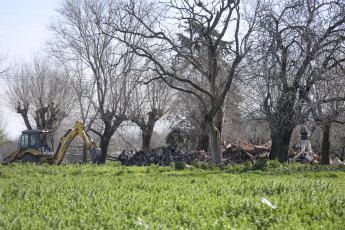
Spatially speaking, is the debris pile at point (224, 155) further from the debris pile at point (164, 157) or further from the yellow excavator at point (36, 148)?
the yellow excavator at point (36, 148)

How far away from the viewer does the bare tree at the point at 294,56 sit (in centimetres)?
1553

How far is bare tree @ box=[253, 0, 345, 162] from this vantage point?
15.5m

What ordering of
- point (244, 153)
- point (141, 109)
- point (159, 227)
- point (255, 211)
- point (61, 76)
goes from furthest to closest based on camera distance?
point (61, 76), point (141, 109), point (244, 153), point (255, 211), point (159, 227)

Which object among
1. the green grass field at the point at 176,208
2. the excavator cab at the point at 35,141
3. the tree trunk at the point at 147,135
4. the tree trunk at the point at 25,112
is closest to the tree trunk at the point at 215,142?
the green grass field at the point at 176,208

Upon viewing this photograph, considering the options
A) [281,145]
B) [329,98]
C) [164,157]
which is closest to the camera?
[329,98]

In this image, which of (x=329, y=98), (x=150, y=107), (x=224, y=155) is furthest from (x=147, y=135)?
(x=329, y=98)

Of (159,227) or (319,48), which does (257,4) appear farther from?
(159,227)

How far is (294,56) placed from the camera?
16672 mm

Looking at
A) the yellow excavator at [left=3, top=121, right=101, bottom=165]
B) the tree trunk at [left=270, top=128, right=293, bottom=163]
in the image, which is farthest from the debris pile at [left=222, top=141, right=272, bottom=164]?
the yellow excavator at [left=3, top=121, right=101, bottom=165]

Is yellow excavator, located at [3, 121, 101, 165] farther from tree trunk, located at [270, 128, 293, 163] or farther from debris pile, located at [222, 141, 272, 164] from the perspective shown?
tree trunk, located at [270, 128, 293, 163]

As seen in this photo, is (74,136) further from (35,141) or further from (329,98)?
(329,98)

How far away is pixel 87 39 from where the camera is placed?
3048 cm

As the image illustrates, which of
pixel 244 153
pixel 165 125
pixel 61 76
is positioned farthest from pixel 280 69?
pixel 61 76

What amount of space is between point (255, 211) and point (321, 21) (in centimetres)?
1236
